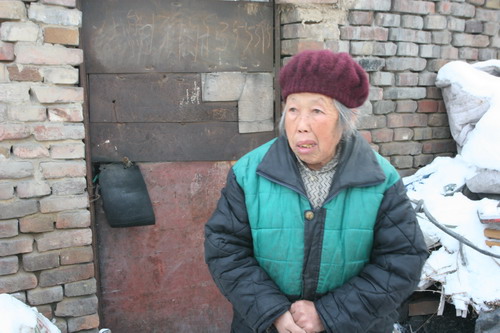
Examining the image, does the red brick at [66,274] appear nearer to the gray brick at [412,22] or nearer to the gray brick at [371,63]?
the gray brick at [371,63]

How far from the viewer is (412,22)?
350cm

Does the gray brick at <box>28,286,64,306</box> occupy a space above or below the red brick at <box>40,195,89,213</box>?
below

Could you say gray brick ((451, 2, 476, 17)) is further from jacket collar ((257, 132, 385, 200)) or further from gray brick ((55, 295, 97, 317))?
gray brick ((55, 295, 97, 317))

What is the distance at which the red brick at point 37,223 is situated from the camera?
2.50 meters

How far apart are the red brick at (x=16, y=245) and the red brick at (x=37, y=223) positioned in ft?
0.16

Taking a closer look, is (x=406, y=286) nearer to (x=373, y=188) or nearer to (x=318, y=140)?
(x=373, y=188)

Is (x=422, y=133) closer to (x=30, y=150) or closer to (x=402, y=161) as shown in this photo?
(x=402, y=161)

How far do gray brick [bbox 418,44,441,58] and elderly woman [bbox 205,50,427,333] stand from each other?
216 cm

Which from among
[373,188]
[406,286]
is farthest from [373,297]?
[373,188]

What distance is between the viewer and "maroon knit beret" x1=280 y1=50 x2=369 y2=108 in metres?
1.63

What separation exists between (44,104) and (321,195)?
156 centimetres

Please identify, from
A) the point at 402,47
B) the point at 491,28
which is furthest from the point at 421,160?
the point at 491,28

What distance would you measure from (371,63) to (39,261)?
7.98ft

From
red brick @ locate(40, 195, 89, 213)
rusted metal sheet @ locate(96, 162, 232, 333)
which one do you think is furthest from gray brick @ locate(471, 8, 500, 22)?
red brick @ locate(40, 195, 89, 213)
